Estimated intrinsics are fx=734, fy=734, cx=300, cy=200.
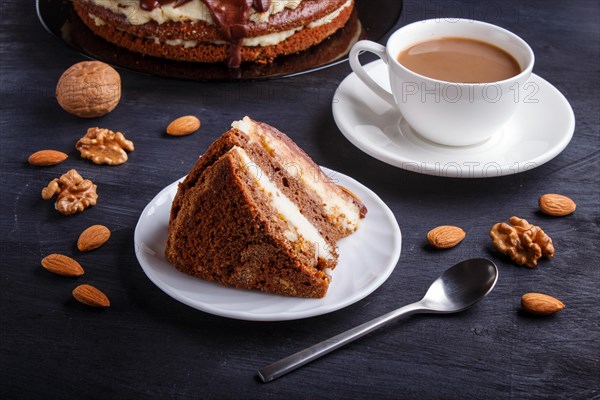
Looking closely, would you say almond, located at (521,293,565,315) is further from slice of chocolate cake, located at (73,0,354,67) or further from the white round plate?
slice of chocolate cake, located at (73,0,354,67)

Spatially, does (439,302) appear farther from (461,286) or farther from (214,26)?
(214,26)

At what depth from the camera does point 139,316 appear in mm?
1817

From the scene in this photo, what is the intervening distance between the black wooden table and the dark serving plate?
6 cm

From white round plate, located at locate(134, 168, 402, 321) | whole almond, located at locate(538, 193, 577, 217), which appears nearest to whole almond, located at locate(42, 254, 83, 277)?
white round plate, located at locate(134, 168, 402, 321)

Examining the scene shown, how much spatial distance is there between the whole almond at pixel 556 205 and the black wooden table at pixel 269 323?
3cm

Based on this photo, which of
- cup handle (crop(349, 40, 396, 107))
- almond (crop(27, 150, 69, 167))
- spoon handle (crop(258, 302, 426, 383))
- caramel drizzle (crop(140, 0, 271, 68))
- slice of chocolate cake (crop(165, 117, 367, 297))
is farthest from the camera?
caramel drizzle (crop(140, 0, 271, 68))

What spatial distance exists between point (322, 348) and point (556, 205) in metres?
0.93

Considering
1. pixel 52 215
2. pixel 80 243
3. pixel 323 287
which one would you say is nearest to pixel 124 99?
pixel 52 215

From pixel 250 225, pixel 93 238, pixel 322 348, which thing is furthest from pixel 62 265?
pixel 322 348

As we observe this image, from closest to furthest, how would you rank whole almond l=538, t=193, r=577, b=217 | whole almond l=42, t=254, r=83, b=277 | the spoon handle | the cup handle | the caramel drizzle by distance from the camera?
the spoon handle
whole almond l=42, t=254, r=83, b=277
whole almond l=538, t=193, r=577, b=217
the cup handle
the caramel drizzle

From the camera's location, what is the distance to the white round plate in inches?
68.1

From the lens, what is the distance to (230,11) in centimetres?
277

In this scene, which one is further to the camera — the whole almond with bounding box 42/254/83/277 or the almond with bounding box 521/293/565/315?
the whole almond with bounding box 42/254/83/277

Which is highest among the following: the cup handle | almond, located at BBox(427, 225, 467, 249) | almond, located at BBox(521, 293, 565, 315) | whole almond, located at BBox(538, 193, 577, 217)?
the cup handle
